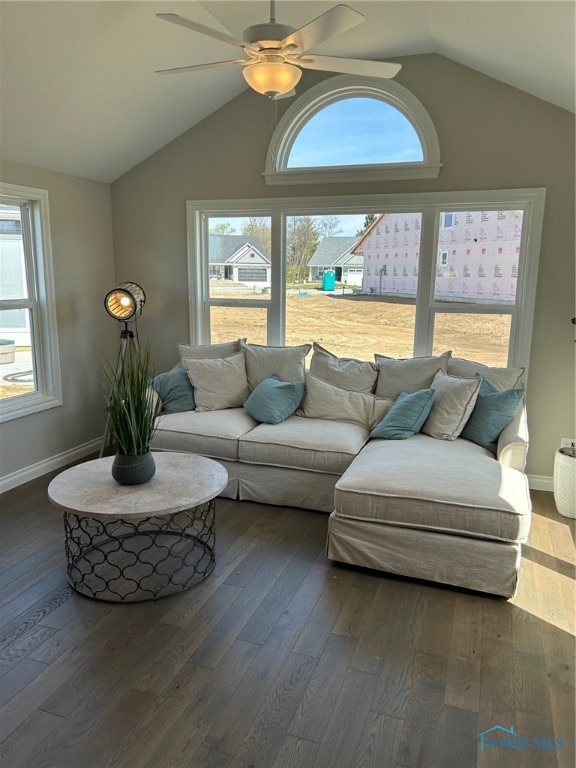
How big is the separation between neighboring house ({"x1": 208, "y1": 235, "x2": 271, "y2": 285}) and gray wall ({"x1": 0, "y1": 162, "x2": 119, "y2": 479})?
100cm

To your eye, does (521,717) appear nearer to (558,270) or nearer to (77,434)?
(558,270)

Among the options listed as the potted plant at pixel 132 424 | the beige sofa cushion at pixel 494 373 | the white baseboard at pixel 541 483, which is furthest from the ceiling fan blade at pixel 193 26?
the white baseboard at pixel 541 483

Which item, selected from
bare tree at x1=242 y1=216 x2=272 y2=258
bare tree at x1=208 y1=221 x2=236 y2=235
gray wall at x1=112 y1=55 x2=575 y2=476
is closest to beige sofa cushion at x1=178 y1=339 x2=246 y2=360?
bare tree at x1=242 y1=216 x2=272 y2=258

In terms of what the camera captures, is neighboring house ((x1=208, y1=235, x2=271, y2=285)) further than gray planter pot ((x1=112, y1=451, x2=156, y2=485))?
Yes

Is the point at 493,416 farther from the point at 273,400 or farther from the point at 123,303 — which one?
the point at 123,303

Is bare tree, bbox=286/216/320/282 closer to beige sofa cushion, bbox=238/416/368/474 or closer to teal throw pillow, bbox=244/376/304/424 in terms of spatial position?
→ teal throw pillow, bbox=244/376/304/424

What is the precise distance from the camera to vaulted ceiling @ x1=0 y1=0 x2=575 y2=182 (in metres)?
2.72

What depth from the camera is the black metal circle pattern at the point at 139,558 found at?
2.64 m

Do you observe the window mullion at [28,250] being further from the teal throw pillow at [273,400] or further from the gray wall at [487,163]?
the teal throw pillow at [273,400]

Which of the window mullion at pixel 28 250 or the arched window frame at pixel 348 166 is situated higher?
the arched window frame at pixel 348 166

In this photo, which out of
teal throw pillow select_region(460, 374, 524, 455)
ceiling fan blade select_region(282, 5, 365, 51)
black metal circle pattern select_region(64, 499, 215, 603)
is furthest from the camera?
teal throw pillow select_region(460, 374, 524, 455)

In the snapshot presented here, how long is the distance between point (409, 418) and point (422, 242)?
4.79 ft

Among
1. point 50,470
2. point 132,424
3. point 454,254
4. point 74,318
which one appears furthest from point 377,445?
point 74,318

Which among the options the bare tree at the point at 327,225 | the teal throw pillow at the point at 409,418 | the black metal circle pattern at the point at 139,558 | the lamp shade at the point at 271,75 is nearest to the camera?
the lamp shade at the point at 271,75
